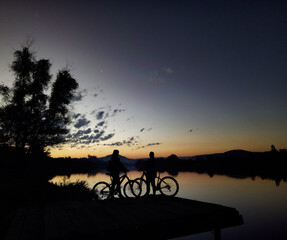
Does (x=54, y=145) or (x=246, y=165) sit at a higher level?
(x=54, y=145)

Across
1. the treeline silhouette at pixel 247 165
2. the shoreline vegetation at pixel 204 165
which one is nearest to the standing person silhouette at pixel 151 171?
the shoreline vegetation at pixel 204 165

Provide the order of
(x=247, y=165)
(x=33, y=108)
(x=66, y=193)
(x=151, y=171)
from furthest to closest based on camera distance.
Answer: (x=247, y=165) → (x=33, y=108) → (x=66, y=193) → (x=151, y=171)

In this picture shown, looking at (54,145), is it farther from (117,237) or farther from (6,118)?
(117,237)

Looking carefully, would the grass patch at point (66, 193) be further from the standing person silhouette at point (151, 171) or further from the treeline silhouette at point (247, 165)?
the treeline silhouette at point (247, 165)

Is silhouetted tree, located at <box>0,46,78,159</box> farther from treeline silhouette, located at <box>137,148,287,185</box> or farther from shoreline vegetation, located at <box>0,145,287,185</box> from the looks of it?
treeline silhouette, located at <box>137,148,287,185</box>

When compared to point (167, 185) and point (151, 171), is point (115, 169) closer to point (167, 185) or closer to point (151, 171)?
point (151, 171)

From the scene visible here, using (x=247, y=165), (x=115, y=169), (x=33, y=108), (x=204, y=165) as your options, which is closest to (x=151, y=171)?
(x=115, y=169)

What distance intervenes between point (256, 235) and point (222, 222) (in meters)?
13.4

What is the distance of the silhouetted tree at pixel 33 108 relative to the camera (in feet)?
70.1

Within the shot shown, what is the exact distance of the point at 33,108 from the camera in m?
22.4

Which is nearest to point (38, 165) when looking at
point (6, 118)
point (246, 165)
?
point (6, 118)

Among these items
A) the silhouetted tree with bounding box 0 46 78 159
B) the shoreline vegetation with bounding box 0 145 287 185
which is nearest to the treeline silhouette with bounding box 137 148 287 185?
the shoreline vegetation with bounding box 0 145 287 185

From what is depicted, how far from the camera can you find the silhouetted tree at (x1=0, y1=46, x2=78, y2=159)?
70.1ft

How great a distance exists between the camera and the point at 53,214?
6148mm
